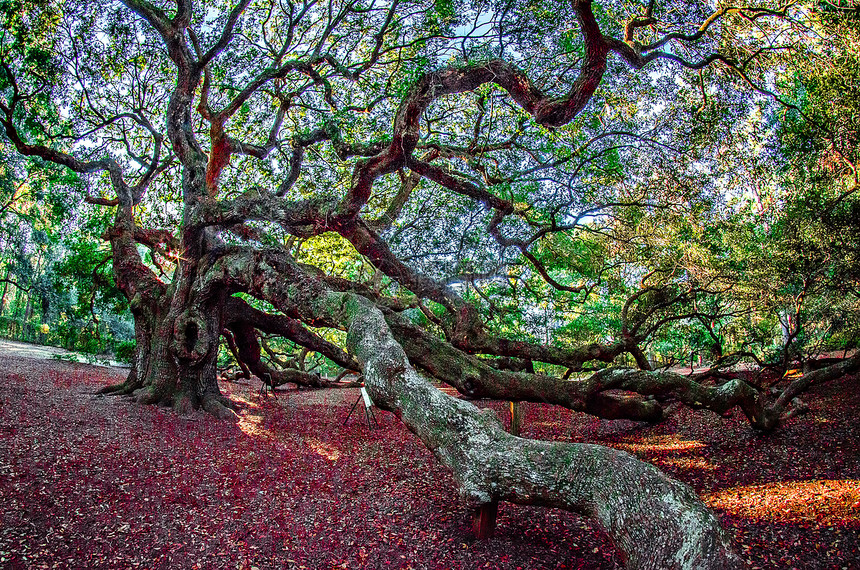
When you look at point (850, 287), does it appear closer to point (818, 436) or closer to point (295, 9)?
point (818, 436)

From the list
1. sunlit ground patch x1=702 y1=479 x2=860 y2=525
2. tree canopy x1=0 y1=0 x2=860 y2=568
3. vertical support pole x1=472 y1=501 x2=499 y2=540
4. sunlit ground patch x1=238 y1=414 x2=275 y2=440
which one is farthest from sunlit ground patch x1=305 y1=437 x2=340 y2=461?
sunlit ground patch x1=702 y1=479 x2=860 y2=525

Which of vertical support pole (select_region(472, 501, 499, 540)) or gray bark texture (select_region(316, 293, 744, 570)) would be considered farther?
vertical support pole (select_region(472, 501, 499, 540))

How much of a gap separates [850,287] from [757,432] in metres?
2.86

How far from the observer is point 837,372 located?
684 centimetres

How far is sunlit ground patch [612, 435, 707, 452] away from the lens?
21.2 ft

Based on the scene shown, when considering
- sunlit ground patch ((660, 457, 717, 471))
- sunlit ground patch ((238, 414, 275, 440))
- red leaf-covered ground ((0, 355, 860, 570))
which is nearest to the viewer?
red leaf-covered ground ((0, 355, 860, 570))

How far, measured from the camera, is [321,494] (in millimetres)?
4762

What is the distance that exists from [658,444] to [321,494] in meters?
4.69

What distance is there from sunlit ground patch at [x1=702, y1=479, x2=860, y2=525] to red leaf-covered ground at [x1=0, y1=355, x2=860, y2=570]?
0.02 m

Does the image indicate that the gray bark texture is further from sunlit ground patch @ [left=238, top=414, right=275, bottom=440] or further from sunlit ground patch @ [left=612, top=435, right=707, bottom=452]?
sunlit ground patch @ [left=612, top=435, right=707, bottom=452]

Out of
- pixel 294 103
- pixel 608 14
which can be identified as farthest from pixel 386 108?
pixel 608 14

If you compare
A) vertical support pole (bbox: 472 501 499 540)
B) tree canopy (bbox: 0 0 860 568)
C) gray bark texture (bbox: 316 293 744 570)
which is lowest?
vertical support pole (bbox: 472 501 499 540)

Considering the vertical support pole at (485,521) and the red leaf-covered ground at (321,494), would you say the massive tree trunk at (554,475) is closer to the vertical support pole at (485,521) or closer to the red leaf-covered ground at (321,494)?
the vertical support pole at (485,521)

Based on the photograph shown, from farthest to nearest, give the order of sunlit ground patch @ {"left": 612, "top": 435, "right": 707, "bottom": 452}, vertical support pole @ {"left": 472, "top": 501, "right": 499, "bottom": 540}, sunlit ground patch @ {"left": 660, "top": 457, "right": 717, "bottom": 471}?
sunlit ground patch @ {"left": 612, "top": 435, "right": 707, "bottom": 452} < sunlit ground patch @ {"left": 660, "top": 457, "right": 717, "bottom": 471} < vertical support pole @ {"left": 472, "top": 501, "right": 499, "bottom": 540}
